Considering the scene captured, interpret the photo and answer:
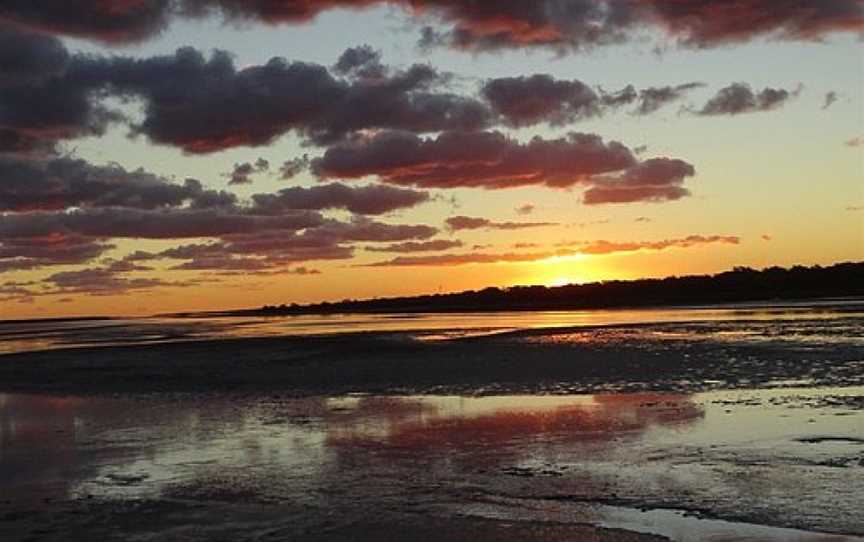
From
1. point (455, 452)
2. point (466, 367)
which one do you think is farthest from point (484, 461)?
point (466, 367)

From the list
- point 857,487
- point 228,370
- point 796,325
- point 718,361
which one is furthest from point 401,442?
point 796,325

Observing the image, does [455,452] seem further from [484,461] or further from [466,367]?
[466,367]

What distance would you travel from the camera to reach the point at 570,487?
1204 centimetres

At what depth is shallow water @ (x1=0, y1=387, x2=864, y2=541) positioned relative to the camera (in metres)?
10.9

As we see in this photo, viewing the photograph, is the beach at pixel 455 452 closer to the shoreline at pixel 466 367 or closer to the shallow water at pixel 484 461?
the shallow water at pixel 484 461

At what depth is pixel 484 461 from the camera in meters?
14.1

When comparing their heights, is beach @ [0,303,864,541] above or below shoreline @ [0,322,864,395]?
below

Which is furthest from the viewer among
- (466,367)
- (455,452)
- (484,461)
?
(466,367)

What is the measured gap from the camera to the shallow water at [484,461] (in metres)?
10.9

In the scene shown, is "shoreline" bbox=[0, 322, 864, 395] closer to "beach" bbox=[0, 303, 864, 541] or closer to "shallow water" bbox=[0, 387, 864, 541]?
"beach" bbox=[0, 303, 864, 541]

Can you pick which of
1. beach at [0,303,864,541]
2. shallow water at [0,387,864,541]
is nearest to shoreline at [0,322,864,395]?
beach at [0,303,864,541]

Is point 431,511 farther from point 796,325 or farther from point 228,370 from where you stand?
point 796,325

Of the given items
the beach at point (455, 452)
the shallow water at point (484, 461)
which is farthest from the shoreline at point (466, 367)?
the shallow water at point (484, 461)

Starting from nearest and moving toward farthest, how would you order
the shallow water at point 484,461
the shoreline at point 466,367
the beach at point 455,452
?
the beach at point 455,452 < the shallow water at point 484,461 < the shoreline at point 466,367
